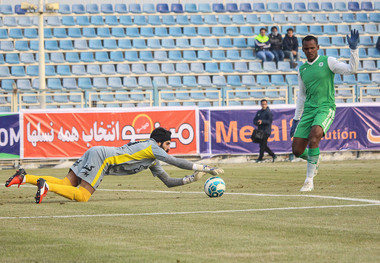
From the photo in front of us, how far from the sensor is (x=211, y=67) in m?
32.9

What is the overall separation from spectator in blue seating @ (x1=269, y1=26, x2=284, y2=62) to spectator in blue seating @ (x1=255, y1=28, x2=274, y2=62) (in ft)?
0.64

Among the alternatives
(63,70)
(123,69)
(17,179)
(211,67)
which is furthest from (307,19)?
→ (17,179)

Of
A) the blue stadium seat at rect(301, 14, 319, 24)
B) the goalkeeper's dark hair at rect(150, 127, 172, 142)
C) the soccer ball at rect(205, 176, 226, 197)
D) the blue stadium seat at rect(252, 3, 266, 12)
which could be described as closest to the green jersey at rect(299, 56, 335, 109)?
the soccer ball at rect(205, 176, 226, 197)

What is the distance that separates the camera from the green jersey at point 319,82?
11609mm

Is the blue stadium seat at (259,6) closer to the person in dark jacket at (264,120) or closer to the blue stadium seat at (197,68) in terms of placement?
the blue stadium seat at (197,68)

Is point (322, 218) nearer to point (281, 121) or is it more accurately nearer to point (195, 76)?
point (281, 121)

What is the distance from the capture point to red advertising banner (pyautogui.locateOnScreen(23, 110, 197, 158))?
24.0m

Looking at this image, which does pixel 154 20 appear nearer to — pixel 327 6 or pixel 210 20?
pixel 210 20

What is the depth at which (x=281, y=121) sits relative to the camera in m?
25.5

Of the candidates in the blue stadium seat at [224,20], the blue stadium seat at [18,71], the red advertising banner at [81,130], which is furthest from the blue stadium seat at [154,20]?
the red advertising banner at [81,130]

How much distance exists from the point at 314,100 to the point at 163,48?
869 inches

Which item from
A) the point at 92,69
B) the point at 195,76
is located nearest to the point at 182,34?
the point at 195,76

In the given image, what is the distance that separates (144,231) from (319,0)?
116 feet

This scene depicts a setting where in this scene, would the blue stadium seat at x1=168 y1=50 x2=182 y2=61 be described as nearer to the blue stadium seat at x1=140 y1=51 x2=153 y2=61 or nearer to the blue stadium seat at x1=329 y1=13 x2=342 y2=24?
the blue stadium seat at x1=140 y1=51 x2=153 y2=61
